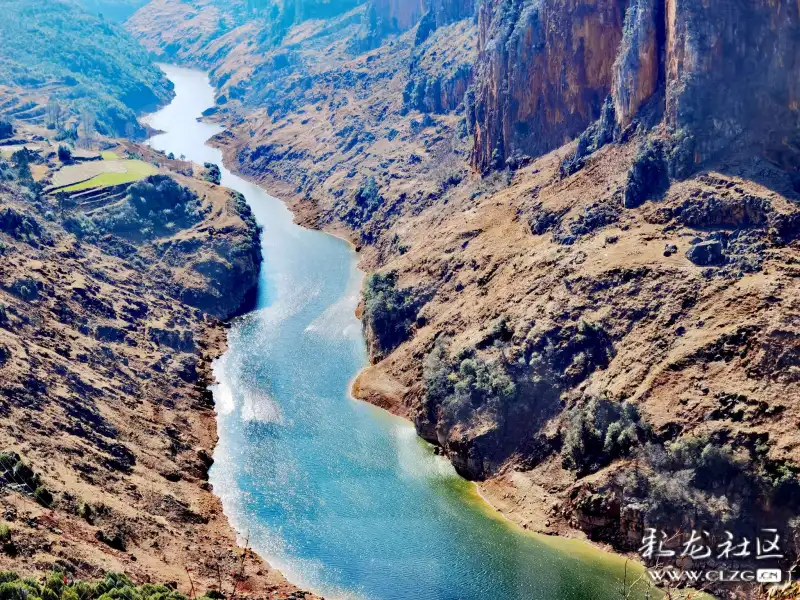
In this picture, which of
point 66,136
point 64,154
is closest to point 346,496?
point 64,154

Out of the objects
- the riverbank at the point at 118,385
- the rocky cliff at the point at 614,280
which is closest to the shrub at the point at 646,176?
the rocky cliff at the point at 614,280

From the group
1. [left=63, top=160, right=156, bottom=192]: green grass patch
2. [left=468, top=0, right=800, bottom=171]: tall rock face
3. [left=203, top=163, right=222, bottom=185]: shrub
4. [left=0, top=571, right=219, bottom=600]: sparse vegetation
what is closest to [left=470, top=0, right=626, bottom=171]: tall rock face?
[left=468, top=0, right=800, bottom=171]: tall rock face

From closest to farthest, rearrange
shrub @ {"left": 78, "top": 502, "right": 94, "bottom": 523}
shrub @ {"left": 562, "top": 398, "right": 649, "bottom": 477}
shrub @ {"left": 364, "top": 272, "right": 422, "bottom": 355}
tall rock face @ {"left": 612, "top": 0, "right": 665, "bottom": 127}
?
1. shrub @ {"left": 78, "top": 502, "right": 94, "bottom": 523}
2. shrub @ {"left": 562, "top": 398, "right": 649, "bottom": 477}
3. tall rock face @ {"left": 612, "top": 0, "right": 665, "bottom": 127}
4. shrub @ {"left": 364, "top": 272, "right": 422, "bottom": 355}

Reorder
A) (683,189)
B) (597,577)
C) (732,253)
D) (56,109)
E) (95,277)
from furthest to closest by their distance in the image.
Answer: (56,109)
(95,277)
(683,189)
(732,253)
(597,577)

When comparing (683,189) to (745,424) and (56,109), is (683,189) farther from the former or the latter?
(56,109)

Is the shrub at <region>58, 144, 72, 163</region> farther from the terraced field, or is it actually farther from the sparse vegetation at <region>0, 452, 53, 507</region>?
the sparse vegetation at <region>0, 452, 53, 507</region>

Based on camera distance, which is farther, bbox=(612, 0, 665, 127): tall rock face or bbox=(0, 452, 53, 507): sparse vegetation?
bbox=(612, 0, 665, 127): tall rock face

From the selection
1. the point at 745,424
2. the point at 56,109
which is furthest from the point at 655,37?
the point at 56,109
